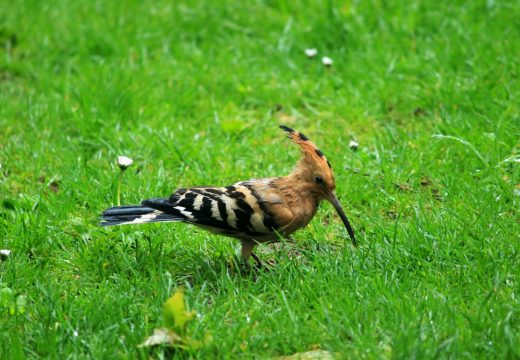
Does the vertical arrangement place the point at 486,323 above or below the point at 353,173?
above

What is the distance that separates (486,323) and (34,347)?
2129mm

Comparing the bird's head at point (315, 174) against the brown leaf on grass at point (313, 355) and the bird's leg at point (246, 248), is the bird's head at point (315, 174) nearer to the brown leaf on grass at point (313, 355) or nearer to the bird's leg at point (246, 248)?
the bird's leg at point (246, 248)

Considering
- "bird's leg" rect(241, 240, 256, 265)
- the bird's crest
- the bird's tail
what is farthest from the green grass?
the bird's crest

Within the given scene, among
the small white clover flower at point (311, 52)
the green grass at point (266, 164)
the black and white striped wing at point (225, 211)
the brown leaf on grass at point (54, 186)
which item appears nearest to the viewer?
the green grass at point (266, 164)

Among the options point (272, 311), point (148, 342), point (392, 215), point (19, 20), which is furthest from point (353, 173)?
point (19, 20)

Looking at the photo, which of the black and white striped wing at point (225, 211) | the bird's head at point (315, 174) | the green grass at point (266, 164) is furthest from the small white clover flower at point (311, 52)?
the black and white striped wing at point (225, 211)

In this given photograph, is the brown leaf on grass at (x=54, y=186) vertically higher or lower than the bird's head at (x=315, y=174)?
lower

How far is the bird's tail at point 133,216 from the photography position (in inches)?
189

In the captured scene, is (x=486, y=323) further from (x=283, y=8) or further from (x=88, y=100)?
(x=283, y=8)

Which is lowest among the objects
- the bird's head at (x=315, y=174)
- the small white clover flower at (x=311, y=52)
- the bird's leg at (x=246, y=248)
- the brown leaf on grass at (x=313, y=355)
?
the bird's leg at (x=246, y=248)

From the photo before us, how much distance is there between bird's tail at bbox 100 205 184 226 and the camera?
4.81 metres

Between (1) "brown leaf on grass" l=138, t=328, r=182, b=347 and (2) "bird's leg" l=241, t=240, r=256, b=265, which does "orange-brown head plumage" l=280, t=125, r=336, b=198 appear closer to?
(2) "bird's leg" l=241, t=240, r=256, b=265

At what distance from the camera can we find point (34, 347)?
13.3 ft

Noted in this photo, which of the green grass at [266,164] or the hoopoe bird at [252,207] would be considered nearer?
the green grass at [266,164]
